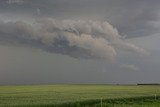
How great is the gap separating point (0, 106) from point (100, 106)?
8.91 m

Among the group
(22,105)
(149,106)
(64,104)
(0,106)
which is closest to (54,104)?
(64,104)

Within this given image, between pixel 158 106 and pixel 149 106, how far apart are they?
2.64 ft

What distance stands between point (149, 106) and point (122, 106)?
2.71 meters

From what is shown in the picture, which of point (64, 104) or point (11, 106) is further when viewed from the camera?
point (64, 104)

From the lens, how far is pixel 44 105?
31.9m

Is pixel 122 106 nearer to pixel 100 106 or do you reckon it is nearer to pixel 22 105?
pixel 100 106

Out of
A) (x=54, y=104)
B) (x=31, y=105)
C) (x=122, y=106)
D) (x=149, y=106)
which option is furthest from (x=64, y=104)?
(x=149, y=106)

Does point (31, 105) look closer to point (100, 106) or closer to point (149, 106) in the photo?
point (100, 106)

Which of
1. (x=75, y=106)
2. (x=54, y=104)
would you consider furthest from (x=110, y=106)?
(x=54, y=104)

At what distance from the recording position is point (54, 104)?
3262cm

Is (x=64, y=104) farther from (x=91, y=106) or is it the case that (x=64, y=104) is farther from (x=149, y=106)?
(x=149, y=106)

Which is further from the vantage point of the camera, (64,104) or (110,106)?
(64,104)

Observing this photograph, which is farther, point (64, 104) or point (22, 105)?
point (64, 104)

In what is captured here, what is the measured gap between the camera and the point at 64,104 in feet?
109
